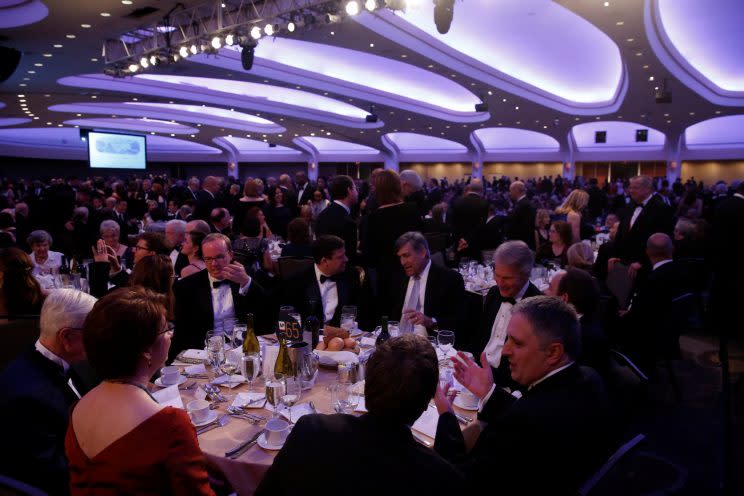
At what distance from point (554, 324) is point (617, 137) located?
2367cm

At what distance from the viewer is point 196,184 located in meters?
11.7

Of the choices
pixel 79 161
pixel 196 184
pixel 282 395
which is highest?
pixel 79 161

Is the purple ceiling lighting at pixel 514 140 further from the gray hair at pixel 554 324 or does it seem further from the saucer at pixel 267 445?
the saucer at pixel 267 445

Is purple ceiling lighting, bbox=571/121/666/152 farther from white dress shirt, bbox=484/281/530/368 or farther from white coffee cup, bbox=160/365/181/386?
white coffee cup, bbox=160/365/181/386

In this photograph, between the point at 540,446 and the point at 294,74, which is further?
the point at 294,74

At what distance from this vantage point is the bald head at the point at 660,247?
453 cm

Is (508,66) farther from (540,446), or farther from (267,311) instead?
(540,446)

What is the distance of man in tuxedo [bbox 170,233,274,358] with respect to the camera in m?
3.48

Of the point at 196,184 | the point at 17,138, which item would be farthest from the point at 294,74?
the point at 17,138

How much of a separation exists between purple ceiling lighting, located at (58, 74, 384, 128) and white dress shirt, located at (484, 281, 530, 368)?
516 inches

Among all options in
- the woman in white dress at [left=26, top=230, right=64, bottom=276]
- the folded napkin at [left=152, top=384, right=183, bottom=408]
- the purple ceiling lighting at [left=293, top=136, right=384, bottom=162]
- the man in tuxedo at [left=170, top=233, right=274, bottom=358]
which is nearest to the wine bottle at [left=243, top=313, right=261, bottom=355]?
the folded napkin at [left=152, top=384, right=183, bottom=408]

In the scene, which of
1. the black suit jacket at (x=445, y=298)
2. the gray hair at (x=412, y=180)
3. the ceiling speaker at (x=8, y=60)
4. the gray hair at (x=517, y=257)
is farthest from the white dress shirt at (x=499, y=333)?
the ceiling speaker at (x=8, y=60)

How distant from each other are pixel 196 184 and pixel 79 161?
2037cm

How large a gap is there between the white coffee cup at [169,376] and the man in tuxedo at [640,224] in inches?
167
